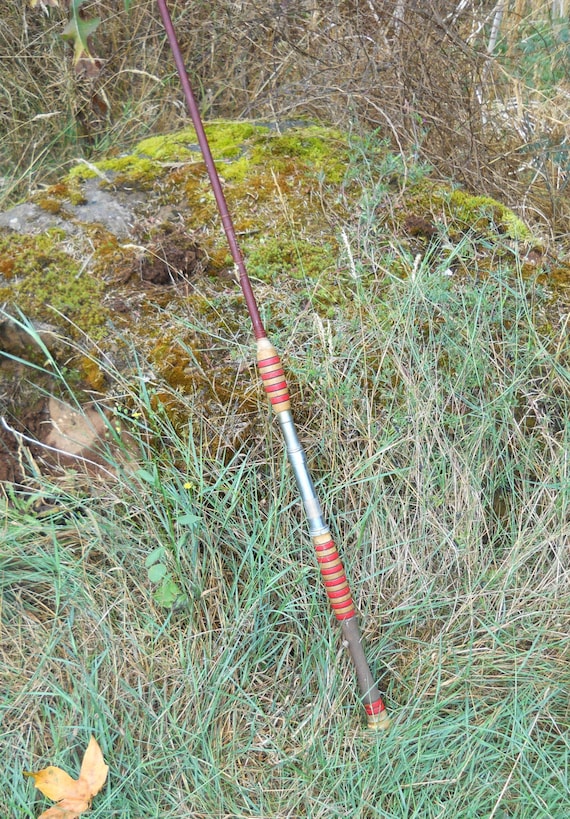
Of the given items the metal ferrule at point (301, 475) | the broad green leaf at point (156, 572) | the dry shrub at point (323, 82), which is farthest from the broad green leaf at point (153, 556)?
the dry shrub at point (323, 82)

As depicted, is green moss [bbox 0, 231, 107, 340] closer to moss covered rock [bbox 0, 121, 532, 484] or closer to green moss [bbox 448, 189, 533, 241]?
moss covered rock [bbox 0, 121, 532, 484]

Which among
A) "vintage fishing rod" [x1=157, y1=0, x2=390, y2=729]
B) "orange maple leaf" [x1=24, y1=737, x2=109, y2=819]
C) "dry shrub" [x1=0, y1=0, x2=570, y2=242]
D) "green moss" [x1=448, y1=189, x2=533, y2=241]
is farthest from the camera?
"dry shrub" [x1=0, y1=0, x2=570, y2=242]

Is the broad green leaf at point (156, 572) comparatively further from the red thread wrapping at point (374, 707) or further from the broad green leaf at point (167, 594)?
the red thread wrapping at point (374, 707)

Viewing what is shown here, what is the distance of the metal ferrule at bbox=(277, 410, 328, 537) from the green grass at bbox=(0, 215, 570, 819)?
0.16 meters

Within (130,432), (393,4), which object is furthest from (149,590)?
(393,4)

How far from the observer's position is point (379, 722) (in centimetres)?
177

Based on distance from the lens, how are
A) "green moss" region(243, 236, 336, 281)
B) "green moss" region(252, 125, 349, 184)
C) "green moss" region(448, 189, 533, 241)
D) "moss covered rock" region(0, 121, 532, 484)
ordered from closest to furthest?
1. "moss covered rock" region(0, 121, 532, 484)
2. "green moss" region(243, 236, 336, 281)
3. "green moss" region(448, 189, 533, 241)
4. "green moss" region(252, 125, 349, 184)

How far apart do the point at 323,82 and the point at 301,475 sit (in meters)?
1.79

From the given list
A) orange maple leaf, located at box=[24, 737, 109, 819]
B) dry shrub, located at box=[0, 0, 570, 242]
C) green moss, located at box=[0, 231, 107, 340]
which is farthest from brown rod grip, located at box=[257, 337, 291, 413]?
dry shrub, located at box=[0, 0, 570, 242]

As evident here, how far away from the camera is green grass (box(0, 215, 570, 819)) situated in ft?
5.55

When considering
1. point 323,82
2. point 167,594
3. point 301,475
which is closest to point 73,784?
point 167,594

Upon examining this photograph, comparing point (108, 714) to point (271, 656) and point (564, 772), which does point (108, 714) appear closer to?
point (271, 656)

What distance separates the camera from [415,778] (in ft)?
5.52

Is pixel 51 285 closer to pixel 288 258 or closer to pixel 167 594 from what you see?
pixel 288 258
